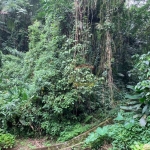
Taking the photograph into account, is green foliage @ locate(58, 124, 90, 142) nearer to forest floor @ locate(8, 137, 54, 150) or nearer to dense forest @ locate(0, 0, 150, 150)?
dense forest @ locate(0, 0, 150, 150)

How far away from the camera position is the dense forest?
4.77m

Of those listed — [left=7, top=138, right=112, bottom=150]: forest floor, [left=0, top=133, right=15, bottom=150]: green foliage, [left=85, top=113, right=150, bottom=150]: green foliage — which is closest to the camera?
[left=85, top=113, right=150, bottom=150]: green foliage

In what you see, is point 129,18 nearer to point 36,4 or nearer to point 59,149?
point 59,149

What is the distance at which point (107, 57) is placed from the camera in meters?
6.25

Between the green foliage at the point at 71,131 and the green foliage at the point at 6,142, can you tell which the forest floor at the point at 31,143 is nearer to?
the green foliage at the point at 6,142

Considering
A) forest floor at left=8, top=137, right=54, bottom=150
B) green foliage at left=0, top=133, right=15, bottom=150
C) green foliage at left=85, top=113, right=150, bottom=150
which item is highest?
green foliage at left=85, top=113, right=150, bottom=150

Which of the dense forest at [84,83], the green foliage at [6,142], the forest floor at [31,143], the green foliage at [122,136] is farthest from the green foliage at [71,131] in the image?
the green foliage at [6,142]

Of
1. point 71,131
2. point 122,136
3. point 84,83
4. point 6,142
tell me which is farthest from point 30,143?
point 122,136

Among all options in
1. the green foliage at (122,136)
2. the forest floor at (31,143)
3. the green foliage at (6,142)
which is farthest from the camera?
the forest floor at (31,143)

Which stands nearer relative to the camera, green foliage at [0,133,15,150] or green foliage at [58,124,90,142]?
green foliage at [0,133,15,150]

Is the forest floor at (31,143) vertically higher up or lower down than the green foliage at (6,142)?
lower down

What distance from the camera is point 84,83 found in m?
5.60

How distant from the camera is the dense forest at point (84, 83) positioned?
4766mm

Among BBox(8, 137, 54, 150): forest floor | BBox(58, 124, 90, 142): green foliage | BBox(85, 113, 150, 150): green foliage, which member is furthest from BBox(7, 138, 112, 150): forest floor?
BBox(85, 113, 150, 150): green foliage
